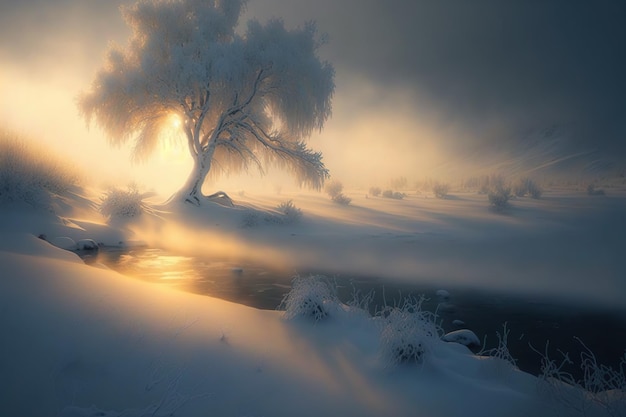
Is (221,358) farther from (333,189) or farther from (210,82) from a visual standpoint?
(333,189)

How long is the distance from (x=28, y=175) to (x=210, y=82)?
281 inches

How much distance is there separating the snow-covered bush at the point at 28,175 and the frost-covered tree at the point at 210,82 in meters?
3.07

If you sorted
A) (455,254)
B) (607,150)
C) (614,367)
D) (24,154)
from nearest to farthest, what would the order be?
(614,367) → (455,254) → (24,154) → (607,150)

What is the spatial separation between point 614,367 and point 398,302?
2614mm

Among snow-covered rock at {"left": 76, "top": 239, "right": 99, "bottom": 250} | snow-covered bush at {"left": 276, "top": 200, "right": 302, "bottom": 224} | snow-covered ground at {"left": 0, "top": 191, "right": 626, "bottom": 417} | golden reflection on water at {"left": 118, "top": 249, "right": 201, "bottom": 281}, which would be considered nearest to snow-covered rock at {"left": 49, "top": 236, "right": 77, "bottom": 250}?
snow-covered rock at {"left": 76, "top": 239, "right": 99, "bottom": 250}

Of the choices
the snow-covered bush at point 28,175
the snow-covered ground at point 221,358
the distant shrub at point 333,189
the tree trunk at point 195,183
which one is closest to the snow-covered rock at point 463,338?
the snow-covered ground at point 221,358

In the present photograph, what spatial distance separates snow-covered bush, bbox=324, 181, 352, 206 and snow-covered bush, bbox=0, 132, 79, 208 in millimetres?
12386

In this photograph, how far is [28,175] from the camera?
10617 millimetres

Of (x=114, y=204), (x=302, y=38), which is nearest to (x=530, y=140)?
(x=302, y=38)

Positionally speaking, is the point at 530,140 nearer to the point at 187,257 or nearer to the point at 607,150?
the point at 607,150

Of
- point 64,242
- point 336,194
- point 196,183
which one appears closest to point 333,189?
point 336,194

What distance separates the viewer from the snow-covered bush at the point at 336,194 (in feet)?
63.0

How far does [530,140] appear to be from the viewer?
8019cm

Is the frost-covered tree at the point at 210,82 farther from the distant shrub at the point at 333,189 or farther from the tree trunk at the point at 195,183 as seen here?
the distant shrub at the point at 333,189
